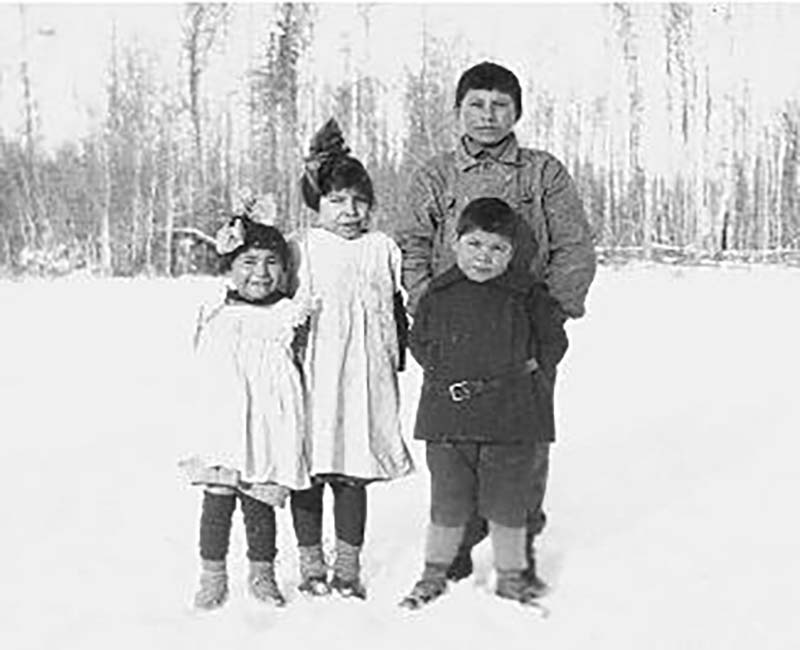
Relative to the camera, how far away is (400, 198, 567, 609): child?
12.9 feet

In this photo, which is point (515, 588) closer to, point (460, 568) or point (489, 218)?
point (460, 568)

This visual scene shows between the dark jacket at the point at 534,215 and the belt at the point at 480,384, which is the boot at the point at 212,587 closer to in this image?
the belt at the point at 480,384

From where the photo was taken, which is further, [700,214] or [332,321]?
Result: [700,214]

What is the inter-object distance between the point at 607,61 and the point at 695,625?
25.9 m

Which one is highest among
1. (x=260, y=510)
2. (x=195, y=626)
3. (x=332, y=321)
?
(x=332, y=321)

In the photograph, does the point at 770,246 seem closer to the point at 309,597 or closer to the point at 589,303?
the point at 589,303

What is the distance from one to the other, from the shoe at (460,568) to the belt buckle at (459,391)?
1.90 ft

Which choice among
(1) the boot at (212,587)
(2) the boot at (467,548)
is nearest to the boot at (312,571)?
(1) the boot at (212,587)

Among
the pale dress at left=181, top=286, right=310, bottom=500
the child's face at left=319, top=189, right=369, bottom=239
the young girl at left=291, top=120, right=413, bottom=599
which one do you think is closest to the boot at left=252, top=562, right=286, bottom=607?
the young girl at left=291, top=120, right=413, bottom=599

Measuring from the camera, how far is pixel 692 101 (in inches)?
1058

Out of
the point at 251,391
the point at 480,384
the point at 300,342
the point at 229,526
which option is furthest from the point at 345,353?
the point at 229,526

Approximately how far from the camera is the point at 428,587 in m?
4.07

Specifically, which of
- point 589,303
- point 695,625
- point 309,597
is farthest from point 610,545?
point 589,303

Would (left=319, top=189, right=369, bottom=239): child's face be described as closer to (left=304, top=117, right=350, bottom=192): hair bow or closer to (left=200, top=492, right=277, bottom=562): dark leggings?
(left=304, top=117, right=350, bottom=192): hair bow
